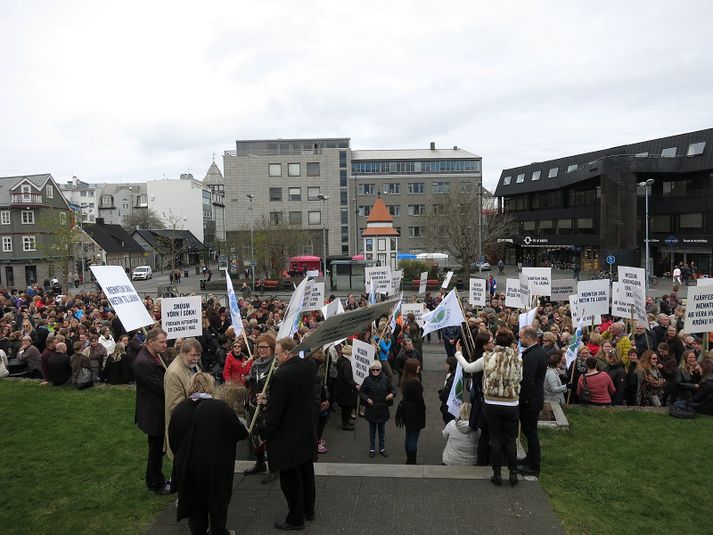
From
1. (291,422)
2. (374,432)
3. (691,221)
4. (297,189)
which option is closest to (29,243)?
(297,189)

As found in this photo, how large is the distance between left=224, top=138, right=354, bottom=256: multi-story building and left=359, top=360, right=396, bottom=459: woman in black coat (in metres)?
64.8

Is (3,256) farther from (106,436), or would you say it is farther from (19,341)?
(106,436)

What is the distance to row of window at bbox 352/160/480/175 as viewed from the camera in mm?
76125

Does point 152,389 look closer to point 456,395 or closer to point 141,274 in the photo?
point 456,395

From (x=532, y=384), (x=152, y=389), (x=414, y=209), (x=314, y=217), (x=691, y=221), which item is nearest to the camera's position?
(x=152, y=389)

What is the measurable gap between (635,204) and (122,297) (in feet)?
175

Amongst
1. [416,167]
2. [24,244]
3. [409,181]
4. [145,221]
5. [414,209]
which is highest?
[416,167]

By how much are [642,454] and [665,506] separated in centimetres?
163

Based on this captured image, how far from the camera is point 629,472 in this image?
23.7 ft

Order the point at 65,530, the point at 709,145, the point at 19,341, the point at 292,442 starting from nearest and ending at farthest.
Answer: the point at 292,442 → the point at 65,530 → the point at 19,341 → the point at 709,145

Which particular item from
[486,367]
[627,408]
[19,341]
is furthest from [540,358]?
[19,341]

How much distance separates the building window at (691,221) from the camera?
5163cm

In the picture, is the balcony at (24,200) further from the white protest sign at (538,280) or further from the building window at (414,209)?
the white protest sign at (538,280)

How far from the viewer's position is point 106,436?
28.5ft
